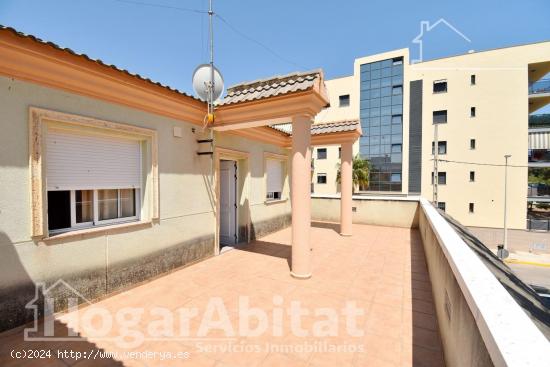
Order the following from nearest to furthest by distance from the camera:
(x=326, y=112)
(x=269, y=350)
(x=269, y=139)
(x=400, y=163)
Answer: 1. (x=269, y=350)
2. (x=269, y=139)
3. (x=400, y=163)
4. (x=326, y=112)

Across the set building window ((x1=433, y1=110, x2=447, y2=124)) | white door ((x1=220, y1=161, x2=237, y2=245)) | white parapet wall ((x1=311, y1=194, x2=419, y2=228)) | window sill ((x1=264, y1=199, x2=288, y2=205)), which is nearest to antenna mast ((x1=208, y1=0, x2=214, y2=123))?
white door ((x1=220, y1=161, x2=237, y2=245))

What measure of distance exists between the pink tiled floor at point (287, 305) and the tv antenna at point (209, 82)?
11.4 ft

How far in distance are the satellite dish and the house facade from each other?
1.40 ft

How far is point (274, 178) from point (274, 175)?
4.6 inches

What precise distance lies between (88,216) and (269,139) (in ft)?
18.1

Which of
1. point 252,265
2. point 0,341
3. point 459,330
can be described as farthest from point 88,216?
point 459,330

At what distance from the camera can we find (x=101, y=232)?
12.8 feet

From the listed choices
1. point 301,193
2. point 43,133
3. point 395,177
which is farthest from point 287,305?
point 395,177

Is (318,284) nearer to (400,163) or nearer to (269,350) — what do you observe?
(269,350)

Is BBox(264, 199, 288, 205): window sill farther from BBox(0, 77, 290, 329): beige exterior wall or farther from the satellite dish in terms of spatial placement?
the satellite dish

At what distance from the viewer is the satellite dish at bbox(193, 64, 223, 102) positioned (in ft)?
18.7

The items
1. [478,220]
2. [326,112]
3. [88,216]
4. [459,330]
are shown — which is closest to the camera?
[459,330]

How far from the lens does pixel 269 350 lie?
2.83m

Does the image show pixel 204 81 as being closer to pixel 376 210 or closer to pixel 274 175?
pixel 274 175
